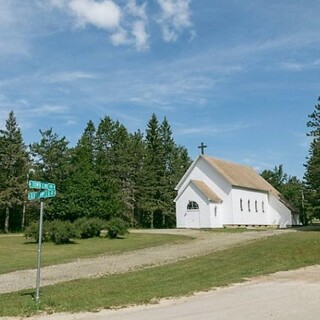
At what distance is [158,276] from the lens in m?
15.1

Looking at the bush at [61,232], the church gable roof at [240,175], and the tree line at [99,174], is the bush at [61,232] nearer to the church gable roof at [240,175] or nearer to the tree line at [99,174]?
the tree line at [99,174]

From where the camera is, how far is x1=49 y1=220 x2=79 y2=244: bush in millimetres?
29703

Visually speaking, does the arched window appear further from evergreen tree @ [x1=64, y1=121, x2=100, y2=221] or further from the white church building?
evergreen tree @ [x1=64, y1=121, x2=100, y2=221]

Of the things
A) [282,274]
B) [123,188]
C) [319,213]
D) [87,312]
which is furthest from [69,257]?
[123,188]

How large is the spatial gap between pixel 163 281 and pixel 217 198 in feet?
116

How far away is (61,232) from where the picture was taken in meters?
29.7

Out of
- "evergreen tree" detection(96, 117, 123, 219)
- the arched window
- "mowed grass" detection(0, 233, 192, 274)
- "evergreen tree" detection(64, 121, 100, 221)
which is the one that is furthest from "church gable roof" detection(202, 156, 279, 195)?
"mowed grass" detection(0, 233, 192, 274)

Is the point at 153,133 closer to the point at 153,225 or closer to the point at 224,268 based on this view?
the point at 153,225

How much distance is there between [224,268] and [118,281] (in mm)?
4246

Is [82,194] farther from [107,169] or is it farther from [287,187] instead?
[287,187]

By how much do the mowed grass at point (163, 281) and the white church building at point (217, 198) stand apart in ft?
85.2

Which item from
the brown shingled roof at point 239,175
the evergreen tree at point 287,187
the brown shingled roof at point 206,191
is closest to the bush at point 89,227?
the brown shingled roof at point 206,191

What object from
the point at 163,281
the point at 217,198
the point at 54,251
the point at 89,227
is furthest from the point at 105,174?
the point at 163,281

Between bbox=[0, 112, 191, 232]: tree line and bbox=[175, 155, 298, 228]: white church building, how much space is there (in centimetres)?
730
